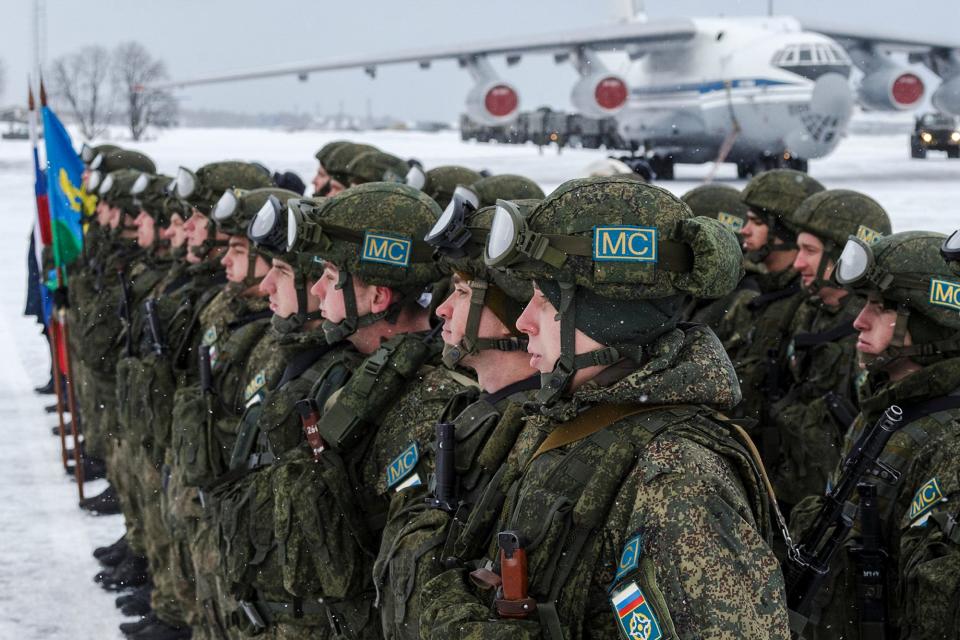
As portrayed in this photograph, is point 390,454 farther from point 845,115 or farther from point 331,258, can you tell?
point 845,115

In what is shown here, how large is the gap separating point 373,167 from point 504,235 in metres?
5.39

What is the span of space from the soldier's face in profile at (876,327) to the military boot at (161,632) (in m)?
4.18

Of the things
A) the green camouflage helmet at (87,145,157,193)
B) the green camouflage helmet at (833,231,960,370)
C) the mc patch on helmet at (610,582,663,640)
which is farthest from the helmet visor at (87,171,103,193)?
the mc patch on helmet at (610,582,663,640)

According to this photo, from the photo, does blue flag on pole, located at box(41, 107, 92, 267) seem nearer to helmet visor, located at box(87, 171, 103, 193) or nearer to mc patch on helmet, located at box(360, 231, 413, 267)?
helmet visor, located at box(87, 171, 103, 193)

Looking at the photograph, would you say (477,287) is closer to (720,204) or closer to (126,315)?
(720,204)

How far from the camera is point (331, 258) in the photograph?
12.9 ft

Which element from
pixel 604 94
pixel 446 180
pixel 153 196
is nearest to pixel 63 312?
pixel 153 196

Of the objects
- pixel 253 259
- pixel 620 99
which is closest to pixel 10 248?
pixel 620 99

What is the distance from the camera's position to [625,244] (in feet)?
7.77

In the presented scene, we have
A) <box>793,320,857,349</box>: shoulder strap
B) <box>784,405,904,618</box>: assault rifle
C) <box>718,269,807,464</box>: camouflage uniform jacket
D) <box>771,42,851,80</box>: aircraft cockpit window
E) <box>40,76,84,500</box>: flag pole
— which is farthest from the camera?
<box>771,42,851,80</box>: aircraft cockpit window

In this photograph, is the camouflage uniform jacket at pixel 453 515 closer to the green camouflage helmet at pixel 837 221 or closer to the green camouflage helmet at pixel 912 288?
the green camouflage helmet at pixel 912 288

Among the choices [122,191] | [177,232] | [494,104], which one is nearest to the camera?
[177,232]

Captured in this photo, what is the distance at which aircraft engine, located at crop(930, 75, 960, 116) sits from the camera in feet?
87.5

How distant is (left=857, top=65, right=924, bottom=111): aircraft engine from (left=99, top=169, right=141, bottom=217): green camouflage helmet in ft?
70.2
